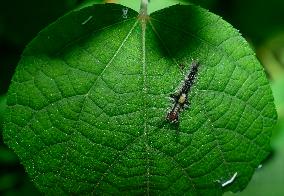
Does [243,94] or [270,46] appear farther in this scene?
[270,46]

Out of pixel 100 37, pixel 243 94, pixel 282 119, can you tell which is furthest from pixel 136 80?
pixel 282 119

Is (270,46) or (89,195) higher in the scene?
(270,46)

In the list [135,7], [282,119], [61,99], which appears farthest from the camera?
[282,119]

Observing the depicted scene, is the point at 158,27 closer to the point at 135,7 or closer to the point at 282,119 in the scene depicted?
the point at 135,7

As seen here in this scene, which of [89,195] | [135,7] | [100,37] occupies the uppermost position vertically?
[135,7]

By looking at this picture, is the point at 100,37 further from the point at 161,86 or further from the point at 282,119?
the point at 282,119

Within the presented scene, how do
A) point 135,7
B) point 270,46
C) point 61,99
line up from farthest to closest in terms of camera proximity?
point 270,46 → point 135,7 → point 61,99
